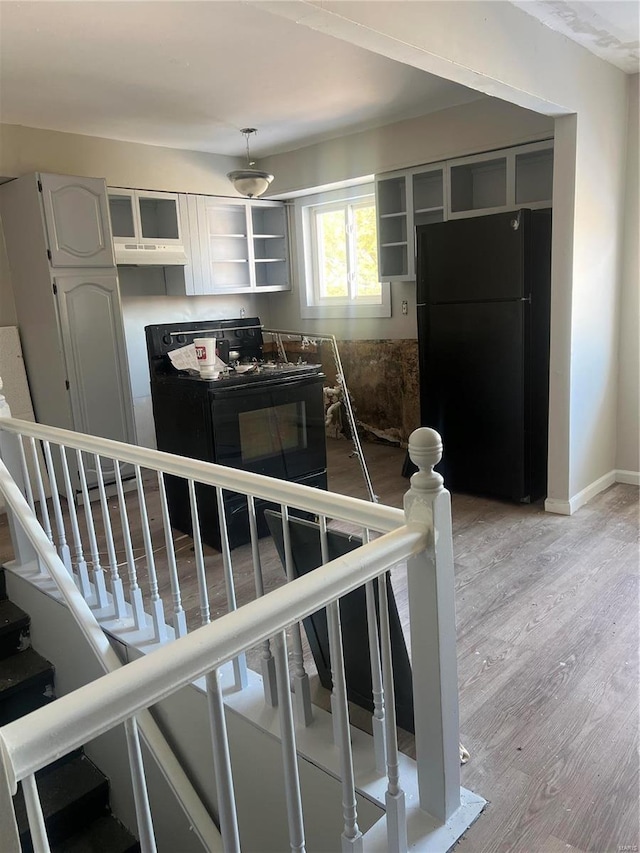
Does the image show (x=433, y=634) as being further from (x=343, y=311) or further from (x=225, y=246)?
(x=225, y=246)

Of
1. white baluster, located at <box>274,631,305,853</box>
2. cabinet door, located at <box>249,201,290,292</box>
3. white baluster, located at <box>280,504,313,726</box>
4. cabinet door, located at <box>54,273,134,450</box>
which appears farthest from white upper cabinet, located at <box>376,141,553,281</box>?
white baluster, located at <box>274,631,305,853</box>

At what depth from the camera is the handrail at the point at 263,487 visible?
4.37 ft

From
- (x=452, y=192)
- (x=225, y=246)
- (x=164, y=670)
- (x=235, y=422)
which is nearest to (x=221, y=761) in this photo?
(x=164, y=670)

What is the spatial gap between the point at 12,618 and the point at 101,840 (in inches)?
40.6

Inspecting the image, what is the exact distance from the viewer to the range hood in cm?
455

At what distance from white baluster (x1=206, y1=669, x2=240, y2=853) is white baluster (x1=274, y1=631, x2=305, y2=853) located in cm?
11

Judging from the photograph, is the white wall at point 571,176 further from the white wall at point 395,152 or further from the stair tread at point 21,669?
the stair tread at point 21,669

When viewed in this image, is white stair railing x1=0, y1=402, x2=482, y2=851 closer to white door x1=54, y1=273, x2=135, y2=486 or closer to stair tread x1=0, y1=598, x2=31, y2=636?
stair tread x1=0, y1=598, x2=31, y2=636

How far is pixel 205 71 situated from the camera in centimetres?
329

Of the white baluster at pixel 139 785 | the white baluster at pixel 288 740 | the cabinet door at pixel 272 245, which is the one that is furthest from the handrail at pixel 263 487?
the cabinet door at pixel 272 245

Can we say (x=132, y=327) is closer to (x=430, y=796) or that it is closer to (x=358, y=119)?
(x=358, y=119)

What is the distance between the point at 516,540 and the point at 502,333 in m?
1.20

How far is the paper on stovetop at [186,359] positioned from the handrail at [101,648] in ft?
3.57

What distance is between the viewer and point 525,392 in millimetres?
3602
